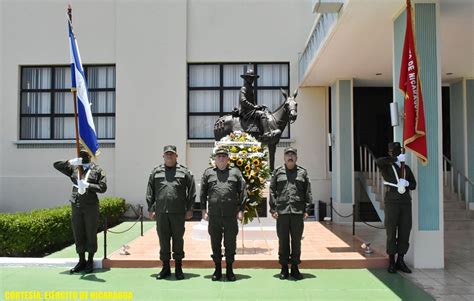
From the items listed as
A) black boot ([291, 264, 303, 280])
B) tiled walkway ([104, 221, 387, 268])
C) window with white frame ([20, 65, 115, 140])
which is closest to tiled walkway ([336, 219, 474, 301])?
tiled walkway ([104, 221, 387, 268])

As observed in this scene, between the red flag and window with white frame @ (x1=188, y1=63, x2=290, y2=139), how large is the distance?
8108 millimetres

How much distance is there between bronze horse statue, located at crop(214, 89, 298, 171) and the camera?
411 inches

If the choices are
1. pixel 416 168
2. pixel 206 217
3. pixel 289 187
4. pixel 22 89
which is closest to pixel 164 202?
pixel 206 217

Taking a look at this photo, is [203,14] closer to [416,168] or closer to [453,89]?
[453,89]

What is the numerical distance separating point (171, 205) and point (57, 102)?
10517mm

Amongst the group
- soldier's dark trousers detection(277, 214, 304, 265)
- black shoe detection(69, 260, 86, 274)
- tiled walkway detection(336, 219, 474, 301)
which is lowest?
tiled walkway detection(336, 219, 474, 301)

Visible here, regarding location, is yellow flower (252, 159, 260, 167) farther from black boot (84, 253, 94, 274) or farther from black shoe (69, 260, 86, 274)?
black shoe (69, 260, 86, 274)

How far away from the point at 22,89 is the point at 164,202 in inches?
436

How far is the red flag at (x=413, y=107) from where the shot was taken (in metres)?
6.75

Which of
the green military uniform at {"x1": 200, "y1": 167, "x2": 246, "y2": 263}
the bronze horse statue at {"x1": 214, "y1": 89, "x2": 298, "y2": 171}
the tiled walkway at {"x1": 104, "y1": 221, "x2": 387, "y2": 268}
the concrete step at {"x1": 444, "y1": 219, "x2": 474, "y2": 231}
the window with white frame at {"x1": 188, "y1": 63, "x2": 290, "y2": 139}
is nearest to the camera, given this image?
the green military uniform at {"x1": 200, "y1": 167, "x2": 246, "y2": 263}

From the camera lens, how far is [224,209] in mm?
6438

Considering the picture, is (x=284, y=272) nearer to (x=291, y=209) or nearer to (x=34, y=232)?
(x=291, y=209)

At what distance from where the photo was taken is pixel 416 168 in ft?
23.5

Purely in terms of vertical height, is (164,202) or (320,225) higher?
(164,202)
